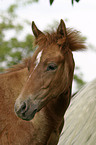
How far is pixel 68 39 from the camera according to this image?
3.45m

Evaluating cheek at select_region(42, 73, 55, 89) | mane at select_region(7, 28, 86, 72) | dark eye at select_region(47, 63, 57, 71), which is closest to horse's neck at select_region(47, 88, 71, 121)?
cheek at select_region(42, 73, 55, 89)

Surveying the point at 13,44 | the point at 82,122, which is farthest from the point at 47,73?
the point at 13,44

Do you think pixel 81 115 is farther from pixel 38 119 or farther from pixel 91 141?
pixel 38 119

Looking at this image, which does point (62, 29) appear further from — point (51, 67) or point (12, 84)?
point (12, 84)

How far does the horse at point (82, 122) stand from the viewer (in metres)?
4.81

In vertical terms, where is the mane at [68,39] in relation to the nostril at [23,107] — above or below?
above

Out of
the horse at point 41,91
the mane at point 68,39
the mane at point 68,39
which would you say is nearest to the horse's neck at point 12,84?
the horse at point 41,91

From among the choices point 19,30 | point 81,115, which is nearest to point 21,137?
point 81,115

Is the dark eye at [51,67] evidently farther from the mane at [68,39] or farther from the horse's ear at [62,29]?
the horse's ear at [62,29]

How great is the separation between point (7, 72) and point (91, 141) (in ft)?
6.45

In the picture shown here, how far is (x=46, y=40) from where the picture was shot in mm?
3338

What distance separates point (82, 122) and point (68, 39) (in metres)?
2.54

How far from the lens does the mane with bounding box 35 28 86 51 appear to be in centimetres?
330

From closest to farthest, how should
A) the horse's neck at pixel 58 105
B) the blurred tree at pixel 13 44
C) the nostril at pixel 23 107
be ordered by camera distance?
the nostril at pixel 23 107, the horse's neck at pixel 58 105, the blurred tree at pixel 13 44
